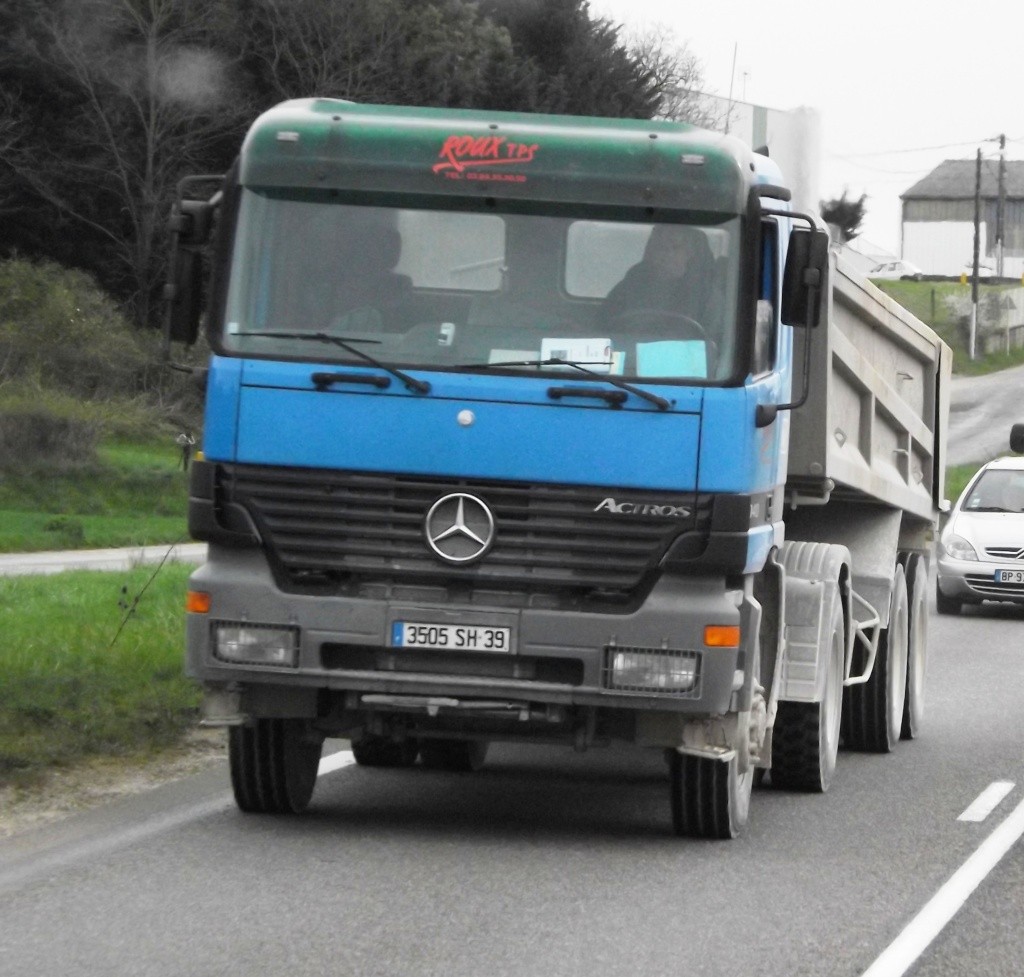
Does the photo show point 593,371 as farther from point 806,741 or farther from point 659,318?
point 806,741

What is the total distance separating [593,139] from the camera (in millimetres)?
8172

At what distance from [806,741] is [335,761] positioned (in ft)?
7.64

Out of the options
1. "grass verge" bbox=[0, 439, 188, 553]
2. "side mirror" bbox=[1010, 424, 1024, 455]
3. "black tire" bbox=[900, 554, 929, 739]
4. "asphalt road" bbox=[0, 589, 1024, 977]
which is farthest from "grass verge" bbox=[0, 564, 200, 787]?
"grass verge" bbox=[0, 439, 188, 553]

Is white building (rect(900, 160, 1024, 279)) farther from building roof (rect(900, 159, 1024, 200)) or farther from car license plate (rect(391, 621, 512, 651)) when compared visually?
car license plate (rect(391, 621, 512, 651))

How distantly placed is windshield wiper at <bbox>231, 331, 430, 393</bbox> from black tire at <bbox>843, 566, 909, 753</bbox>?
483 cm

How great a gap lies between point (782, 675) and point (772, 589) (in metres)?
0.59

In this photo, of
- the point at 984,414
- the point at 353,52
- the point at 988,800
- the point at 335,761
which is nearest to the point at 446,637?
the point at 335,761

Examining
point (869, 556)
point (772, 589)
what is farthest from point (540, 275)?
point (869, 556)

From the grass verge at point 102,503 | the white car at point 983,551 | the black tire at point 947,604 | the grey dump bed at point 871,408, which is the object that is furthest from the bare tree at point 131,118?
the grey dump bed at point 871,408

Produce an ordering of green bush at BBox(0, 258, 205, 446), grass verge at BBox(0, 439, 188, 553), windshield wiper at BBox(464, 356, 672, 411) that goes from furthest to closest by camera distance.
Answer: green bush at BBox(0, 258, 205, 446)
grass verge at BBox(0, 439, 188, 553)
windshield wiper at BBox(464, 356, 672, 411)

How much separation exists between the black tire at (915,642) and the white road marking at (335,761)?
11.8 ft

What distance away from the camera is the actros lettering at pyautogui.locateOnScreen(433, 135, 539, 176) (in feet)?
26.8

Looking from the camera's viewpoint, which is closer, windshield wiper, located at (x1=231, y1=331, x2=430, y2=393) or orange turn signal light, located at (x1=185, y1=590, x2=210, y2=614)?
windshield wiper, located at (x1=231, y1=331, x2=430, y2=393)

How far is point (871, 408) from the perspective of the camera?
38.5ft
